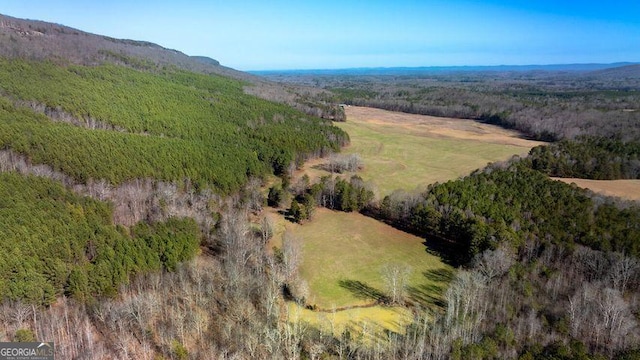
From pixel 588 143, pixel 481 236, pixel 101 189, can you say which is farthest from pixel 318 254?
pixel 588 143

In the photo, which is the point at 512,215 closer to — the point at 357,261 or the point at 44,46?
the point at 357,261

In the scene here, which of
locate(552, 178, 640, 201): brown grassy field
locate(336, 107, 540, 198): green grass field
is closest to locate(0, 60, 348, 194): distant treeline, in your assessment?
locate(336, 107, 540, 198): green grass field

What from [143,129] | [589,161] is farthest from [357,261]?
[589,161]

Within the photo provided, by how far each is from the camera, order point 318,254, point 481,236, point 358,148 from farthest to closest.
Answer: point 358,148 < point 318,254 < point 481,236

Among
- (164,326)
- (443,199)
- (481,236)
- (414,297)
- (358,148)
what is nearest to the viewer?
(164,326)

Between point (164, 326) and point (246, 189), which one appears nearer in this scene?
point (164, 326)

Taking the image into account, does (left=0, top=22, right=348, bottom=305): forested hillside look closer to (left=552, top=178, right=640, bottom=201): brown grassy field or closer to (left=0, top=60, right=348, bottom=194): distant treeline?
(left=0, top=60, right=348, bottom=194): distant treeline

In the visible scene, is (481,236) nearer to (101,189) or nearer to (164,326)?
(164,326)

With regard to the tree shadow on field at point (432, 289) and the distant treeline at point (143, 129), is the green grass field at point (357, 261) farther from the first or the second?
the distant treeline at point (143, 129)
